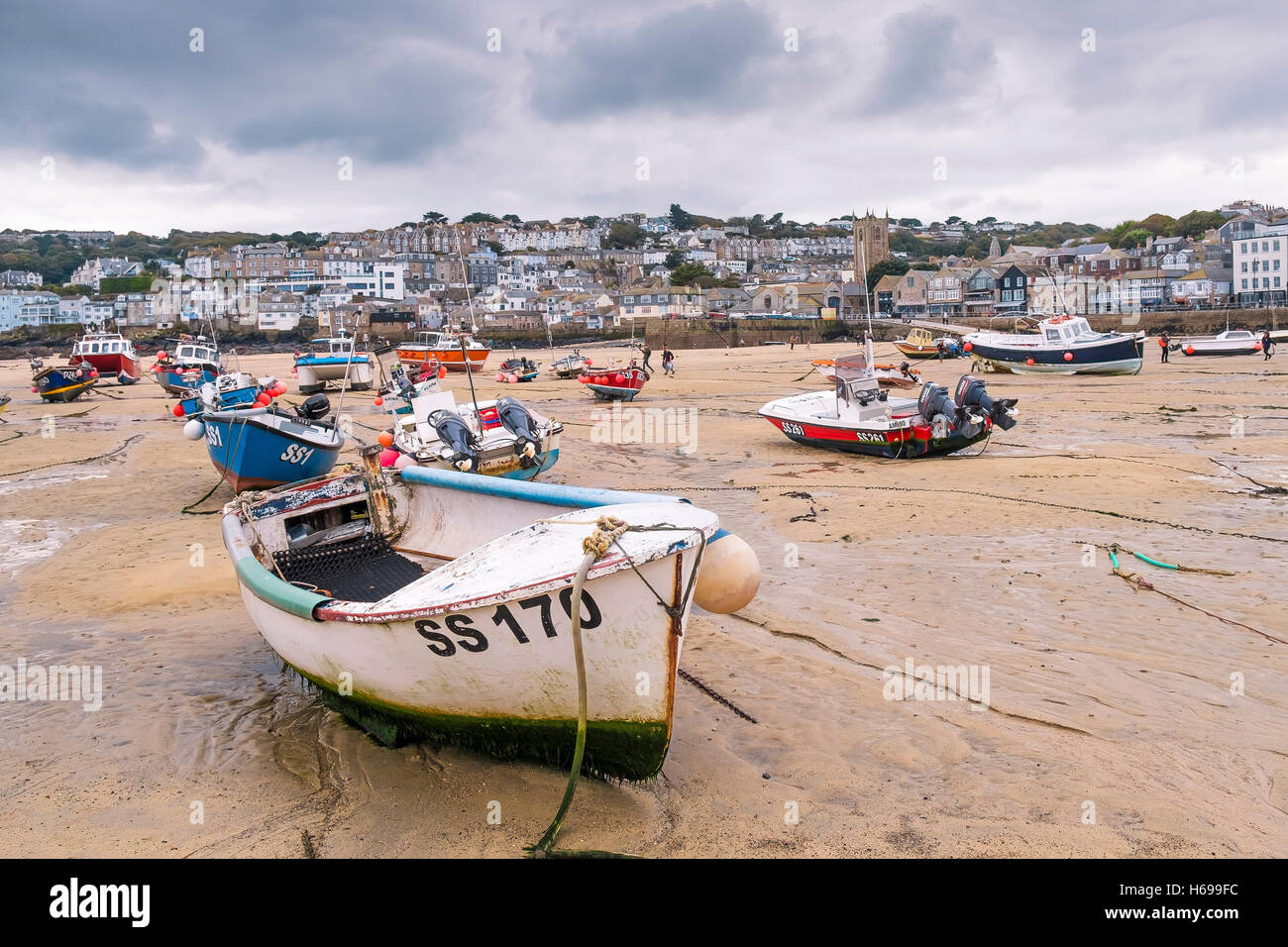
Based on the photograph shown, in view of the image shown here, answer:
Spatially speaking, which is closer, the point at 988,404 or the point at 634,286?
the point at 988,404

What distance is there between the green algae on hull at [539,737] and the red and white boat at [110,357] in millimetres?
41632

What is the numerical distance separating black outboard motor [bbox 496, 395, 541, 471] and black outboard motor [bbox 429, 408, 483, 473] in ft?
1.94

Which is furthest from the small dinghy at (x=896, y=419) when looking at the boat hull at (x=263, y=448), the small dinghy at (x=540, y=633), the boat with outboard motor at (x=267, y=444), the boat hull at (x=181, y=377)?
the boat hull at (x=181, y=377)

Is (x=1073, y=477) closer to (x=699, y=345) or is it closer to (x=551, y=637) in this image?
(x=551, y=637)

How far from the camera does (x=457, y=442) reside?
1298cm

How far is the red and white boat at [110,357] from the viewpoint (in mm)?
41031

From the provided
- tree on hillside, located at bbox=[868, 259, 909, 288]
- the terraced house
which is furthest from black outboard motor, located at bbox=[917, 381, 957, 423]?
tree on hillside, located at bbox=[868, 259, 909, 288]

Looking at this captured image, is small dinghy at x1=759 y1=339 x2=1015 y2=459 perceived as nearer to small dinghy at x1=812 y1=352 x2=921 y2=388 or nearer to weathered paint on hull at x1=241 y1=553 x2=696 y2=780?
small dinghy at x1=812 y1=352 x2=921 y2=388

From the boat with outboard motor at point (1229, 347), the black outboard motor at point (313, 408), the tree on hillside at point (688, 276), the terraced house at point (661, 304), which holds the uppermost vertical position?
the tree on hillside at point (688, 276)

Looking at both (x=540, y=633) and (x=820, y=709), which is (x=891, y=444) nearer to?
(x=820, y=709)

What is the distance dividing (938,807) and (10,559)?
10704mm

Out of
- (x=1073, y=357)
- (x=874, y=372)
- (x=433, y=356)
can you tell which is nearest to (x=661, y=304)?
(x=433, y=356)

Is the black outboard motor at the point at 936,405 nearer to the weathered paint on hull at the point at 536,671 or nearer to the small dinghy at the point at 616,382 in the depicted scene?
the weathered paint on hull at the point at 536,671

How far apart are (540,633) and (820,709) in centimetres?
222
